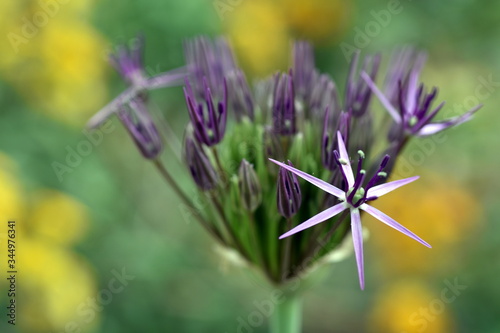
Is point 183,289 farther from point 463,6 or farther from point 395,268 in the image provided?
point 463,6

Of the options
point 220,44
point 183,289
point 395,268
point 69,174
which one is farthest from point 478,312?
point 69,174

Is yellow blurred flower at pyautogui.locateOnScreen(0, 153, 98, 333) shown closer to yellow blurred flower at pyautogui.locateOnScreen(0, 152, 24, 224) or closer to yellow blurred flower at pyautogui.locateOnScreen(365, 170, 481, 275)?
yellow blurred flower at pyautogui.locateOnScreen(0, 152, 24, 224)

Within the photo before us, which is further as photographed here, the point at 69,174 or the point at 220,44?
the point at 69,174

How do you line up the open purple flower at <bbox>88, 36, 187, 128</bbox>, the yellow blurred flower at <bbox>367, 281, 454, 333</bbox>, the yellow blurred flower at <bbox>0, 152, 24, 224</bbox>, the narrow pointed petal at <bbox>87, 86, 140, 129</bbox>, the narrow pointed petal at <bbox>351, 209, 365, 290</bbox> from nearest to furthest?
1. the narrow pointed petal at <bbox>351, 209, 365, 290</bbox>
2. the narrow pointed petal at <bbox>87, 86, 140, 129</bbox>
3. the open purple flower at <bbox>88, 36, 187, 128</bbox>
4. the yellow blurred flower at <bbox>0, 152, 24, 224</bbox>
5. the yellow blurred flower at <bbox>367, 281, 454, 333</bbox>

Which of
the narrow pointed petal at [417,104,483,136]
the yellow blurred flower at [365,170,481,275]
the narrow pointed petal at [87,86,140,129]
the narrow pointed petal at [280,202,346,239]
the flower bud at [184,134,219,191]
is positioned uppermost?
the narrow pointed petal at [87,86,140,129]

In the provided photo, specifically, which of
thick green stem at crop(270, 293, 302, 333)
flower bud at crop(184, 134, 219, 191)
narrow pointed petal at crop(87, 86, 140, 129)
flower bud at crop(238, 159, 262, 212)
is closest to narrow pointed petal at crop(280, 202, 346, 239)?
flower bud at crop(238, 159, 262, 212)

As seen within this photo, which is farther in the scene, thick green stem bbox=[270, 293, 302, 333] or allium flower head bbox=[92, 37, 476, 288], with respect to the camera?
thick green stem bbox=[270, 293, 302, 333]
